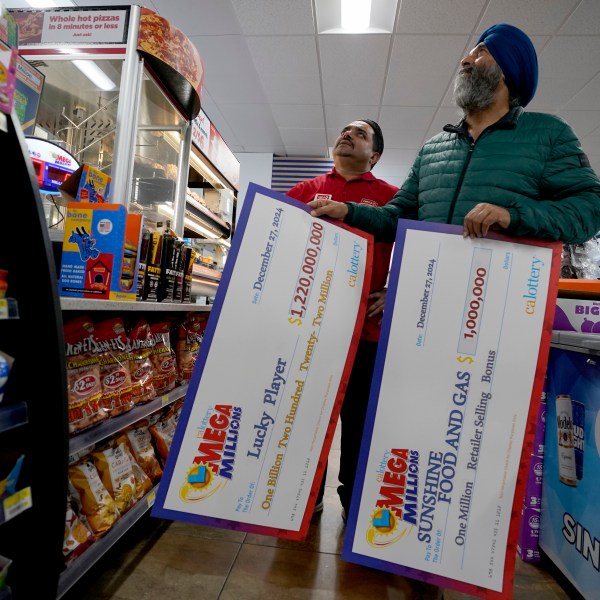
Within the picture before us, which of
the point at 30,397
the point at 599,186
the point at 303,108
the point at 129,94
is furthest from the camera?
the point at 303,108

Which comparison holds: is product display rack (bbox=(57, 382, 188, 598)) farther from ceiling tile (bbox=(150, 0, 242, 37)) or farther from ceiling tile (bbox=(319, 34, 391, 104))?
ceiling tile (bbox=(319, 34, 391, 104))

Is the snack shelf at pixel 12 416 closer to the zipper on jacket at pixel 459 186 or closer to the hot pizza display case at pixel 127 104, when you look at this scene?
the hot pizza display case at pixel 127 104

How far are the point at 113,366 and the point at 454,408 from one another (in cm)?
130

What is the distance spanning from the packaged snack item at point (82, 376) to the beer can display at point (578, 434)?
1.86 meters

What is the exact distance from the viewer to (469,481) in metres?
1.18

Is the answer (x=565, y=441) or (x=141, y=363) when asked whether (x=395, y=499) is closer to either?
(x=565, y=441)

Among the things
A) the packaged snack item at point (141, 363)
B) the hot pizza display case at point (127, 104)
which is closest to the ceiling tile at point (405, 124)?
the hot pizza display case at point (127, 104)

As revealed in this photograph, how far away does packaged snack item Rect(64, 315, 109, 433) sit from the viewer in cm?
145

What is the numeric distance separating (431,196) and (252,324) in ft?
2.88

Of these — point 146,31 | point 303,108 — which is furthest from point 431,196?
point 303,108

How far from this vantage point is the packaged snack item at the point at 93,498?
152cm

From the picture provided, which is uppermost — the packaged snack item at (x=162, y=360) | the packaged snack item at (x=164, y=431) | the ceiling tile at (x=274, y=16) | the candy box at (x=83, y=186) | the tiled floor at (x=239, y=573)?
the ceiling tile at (x=274, y=16)

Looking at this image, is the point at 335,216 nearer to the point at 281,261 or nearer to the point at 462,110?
the point at 281,261

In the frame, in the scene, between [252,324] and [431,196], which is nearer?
[252,324]
